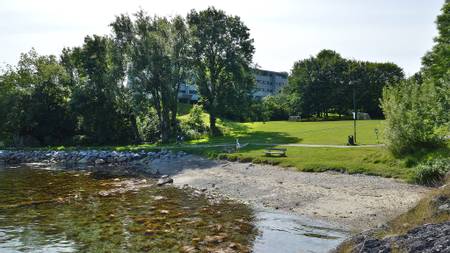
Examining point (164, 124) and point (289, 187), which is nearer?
point (289, 187)

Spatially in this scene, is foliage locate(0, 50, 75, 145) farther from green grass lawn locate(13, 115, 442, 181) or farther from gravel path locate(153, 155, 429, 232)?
gravel path locate(153, 155, 429, 232)

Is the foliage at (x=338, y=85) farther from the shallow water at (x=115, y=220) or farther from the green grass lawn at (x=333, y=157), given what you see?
the shallow water at (x=115, y=220)

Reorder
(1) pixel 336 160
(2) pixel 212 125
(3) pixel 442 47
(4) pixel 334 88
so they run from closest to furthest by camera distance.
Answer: (1) pixel 336 160 → (3) pixel 442 47 → (2) pixel 212 125 → (4) pixel 334 88

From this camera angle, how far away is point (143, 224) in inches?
743

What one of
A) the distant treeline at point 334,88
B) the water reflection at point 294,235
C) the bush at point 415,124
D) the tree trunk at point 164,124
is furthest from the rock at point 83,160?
the distant treeline at point 334,88

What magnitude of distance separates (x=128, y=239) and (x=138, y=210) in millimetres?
5203

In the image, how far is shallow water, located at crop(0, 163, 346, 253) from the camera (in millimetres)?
15727

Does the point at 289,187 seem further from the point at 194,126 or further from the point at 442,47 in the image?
the point at 194,126

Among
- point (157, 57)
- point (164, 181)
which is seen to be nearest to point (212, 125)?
point (157, 57)

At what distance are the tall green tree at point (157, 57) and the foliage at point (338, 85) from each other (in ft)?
151

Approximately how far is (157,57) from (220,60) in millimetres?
11664

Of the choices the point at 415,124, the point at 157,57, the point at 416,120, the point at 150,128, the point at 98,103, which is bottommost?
the point at 150,128

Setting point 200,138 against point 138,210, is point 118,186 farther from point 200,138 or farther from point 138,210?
point 200,138

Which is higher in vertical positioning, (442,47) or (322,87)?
(442,47)
